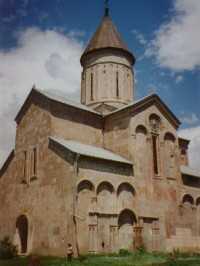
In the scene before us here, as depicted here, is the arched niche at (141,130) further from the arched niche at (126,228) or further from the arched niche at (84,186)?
the arched niche at (84,186)

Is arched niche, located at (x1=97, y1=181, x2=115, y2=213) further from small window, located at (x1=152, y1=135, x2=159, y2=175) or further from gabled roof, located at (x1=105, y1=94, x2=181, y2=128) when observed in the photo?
gabled roof, located at (x1=105, y1=94, x2=181, y2=128)

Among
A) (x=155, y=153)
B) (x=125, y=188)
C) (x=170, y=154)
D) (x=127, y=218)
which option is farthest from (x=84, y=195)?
(x=170, y=154)

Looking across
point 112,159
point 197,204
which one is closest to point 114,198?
point 112,159

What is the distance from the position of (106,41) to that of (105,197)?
40.3 ft

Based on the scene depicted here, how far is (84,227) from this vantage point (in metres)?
15.9

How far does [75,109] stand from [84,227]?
698 cm

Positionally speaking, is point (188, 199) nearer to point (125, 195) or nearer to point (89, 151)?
point (125, 195)

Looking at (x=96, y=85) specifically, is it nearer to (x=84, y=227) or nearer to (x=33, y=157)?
(x=33, y=157)

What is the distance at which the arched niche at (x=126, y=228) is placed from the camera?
17328 mm

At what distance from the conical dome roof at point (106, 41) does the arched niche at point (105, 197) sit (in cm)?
1112

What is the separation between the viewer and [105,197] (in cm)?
1716

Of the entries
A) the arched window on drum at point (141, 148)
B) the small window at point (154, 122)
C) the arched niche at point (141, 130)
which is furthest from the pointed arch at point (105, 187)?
the small window at point (154, 122)

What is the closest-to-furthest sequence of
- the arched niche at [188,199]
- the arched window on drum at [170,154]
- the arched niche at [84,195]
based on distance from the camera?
the arched niche at [84,195] → the arched window on drum at [170,154] → the arched niche at [188,199]

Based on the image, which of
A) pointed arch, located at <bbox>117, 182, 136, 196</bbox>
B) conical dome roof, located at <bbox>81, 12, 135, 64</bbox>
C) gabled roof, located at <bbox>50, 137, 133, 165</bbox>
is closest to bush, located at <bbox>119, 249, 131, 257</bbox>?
pointed arch, located at <bbox>117, 182, 136, 196</bbox>
